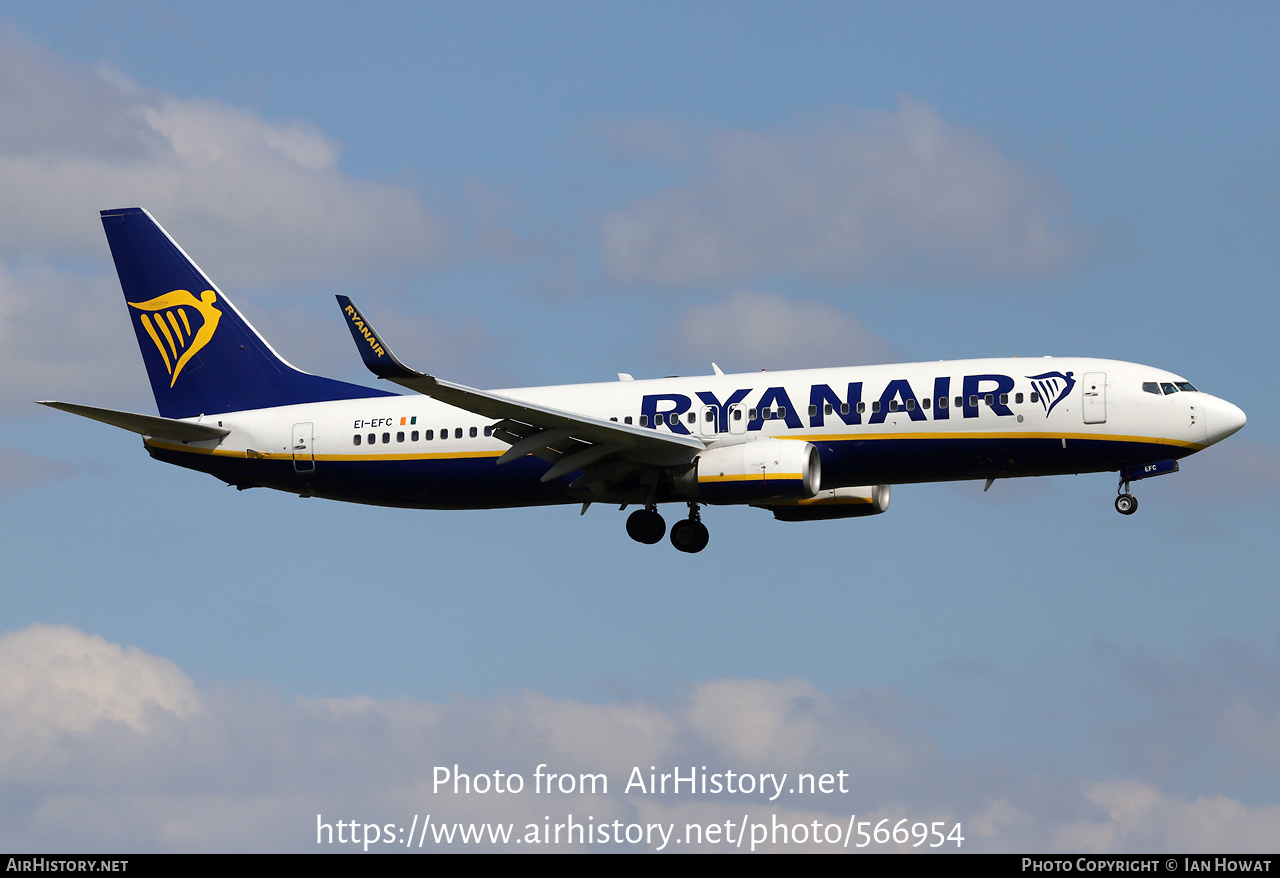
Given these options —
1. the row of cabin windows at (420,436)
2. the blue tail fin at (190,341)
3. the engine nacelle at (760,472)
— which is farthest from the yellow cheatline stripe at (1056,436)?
the blue tail fin at (190,341)

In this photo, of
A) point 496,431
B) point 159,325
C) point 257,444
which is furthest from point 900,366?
point 159,325

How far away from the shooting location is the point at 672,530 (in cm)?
4944

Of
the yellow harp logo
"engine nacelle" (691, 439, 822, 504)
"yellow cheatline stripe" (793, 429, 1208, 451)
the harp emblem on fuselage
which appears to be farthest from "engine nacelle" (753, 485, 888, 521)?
the yellow harp logo

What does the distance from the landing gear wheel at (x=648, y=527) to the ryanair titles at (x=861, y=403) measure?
291 centimetres

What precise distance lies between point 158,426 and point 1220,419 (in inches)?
1195

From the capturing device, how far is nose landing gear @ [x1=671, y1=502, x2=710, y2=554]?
161 ft

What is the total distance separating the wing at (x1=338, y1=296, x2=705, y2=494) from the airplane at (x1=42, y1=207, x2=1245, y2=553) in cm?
7

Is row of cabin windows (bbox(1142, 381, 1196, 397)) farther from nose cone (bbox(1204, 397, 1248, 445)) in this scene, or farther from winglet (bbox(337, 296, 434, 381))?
winglet (bbox(337, 296, 434, 381))

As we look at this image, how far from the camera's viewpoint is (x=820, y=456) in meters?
45.8

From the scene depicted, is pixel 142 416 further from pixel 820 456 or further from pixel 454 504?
pixel 820 456

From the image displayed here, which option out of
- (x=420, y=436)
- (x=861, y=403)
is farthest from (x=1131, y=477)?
(x=420, y=436)

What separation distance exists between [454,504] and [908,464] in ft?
44.9

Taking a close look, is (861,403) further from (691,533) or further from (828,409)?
(691,533)

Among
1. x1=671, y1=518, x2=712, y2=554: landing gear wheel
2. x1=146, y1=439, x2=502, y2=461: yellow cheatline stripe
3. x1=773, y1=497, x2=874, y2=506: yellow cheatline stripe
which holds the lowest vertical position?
x1=671, y1=518, x2=712, y2=554: landing gear wheel
